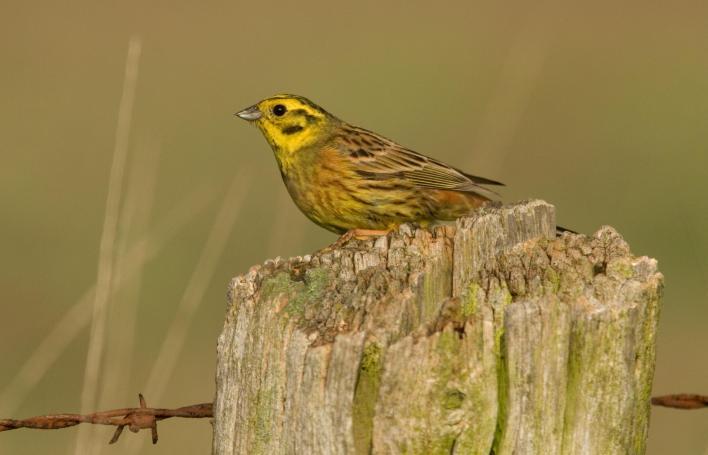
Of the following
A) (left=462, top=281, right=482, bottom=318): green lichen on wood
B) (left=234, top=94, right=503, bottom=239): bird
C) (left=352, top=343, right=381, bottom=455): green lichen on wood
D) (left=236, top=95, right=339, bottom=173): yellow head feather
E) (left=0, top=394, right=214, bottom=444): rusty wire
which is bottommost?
(left=352, top=343, right=381, bottom=455): green lichen on wood

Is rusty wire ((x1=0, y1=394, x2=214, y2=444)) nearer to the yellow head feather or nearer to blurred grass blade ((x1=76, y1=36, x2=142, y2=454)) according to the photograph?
blurred grass blade ((x1=76, y1=36, x2=142, y2=454))

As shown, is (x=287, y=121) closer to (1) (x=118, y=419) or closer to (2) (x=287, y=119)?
(2) (x=287, y=119)

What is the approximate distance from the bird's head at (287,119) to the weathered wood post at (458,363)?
177 inches

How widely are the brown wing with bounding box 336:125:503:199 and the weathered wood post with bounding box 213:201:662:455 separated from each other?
4049 millimetres

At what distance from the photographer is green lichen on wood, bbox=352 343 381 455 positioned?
308 centimetres

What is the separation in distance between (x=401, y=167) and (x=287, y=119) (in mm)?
718

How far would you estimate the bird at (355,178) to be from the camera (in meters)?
7.37

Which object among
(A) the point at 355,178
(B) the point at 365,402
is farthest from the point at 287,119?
(B) the point at 365,402

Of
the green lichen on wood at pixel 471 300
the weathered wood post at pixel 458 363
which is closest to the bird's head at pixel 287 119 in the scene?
the weathered wood post at pixel 458 363

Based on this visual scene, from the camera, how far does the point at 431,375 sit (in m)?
3.02

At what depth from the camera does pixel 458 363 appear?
3045 mm

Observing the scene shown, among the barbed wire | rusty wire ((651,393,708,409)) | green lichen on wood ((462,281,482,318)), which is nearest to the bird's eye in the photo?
the barbed wire

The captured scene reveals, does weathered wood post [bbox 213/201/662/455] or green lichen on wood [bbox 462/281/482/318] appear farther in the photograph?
green lichen on wood [bbox 462/281/482/318]

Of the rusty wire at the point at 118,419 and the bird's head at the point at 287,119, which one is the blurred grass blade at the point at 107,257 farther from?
the bird's head at the point at 287,119
